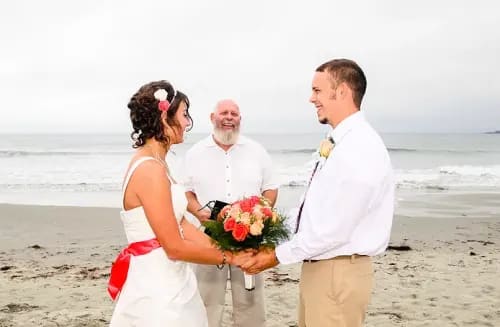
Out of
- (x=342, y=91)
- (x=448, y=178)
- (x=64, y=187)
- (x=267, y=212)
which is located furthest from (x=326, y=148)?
(x=448, y=178)

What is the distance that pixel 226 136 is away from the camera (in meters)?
5.21

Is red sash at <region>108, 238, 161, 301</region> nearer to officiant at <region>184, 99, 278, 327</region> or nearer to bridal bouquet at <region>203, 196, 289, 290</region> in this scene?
bridal bouquet at <region>203, 196, 289, 290</region>

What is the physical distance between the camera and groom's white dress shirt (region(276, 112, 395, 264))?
2803 mm

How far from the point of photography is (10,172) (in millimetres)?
25312

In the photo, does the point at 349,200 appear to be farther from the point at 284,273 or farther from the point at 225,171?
the point at 284,273

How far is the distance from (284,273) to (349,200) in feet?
17.7

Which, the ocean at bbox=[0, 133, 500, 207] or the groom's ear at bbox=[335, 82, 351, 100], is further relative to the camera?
the ocean at bbox=[0, 133, 500, 207]

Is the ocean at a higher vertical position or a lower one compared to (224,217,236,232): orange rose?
lower

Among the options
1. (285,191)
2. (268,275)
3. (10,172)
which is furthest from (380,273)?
(10,172)

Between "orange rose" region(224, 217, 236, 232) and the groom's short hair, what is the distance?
3.25 ft

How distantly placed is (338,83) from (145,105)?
3.48 ft

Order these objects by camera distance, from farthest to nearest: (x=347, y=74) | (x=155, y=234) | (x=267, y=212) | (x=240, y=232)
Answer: (x=267, y=212) < (x=240, y=232) < (x=155, y=234) < (x=347, y=74)

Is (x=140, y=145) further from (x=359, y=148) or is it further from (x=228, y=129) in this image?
(x=228, y=129)

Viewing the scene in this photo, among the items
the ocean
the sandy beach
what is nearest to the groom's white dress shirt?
the sandy beach
